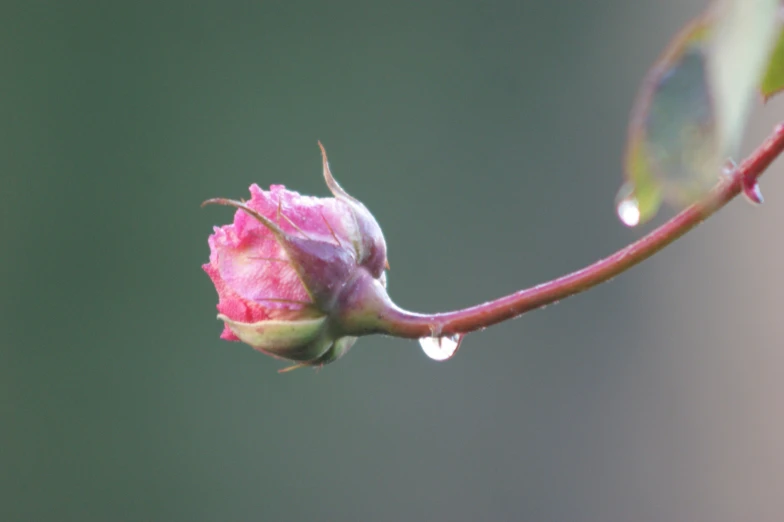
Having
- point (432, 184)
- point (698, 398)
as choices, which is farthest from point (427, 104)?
point (698, 398)

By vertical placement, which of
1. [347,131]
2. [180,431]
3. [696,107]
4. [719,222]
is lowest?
[696,107]

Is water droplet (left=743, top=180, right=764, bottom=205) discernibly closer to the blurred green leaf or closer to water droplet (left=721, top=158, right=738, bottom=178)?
water droplet (left=721, top=158, right=738, bottom=178)

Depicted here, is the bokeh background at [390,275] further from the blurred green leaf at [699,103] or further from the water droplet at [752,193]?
the blurred green leaf at [699,103]

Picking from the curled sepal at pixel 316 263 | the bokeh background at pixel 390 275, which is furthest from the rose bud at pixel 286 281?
the bokeh background at pixel 390 275

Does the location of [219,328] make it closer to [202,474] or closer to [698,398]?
[202,474]

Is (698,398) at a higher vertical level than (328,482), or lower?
higher

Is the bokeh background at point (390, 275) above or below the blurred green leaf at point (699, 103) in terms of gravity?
above

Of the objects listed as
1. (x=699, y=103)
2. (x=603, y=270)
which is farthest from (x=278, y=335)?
(x=699, y=103)

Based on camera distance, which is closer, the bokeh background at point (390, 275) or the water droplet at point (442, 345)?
the water droplet at point (442, 345)
